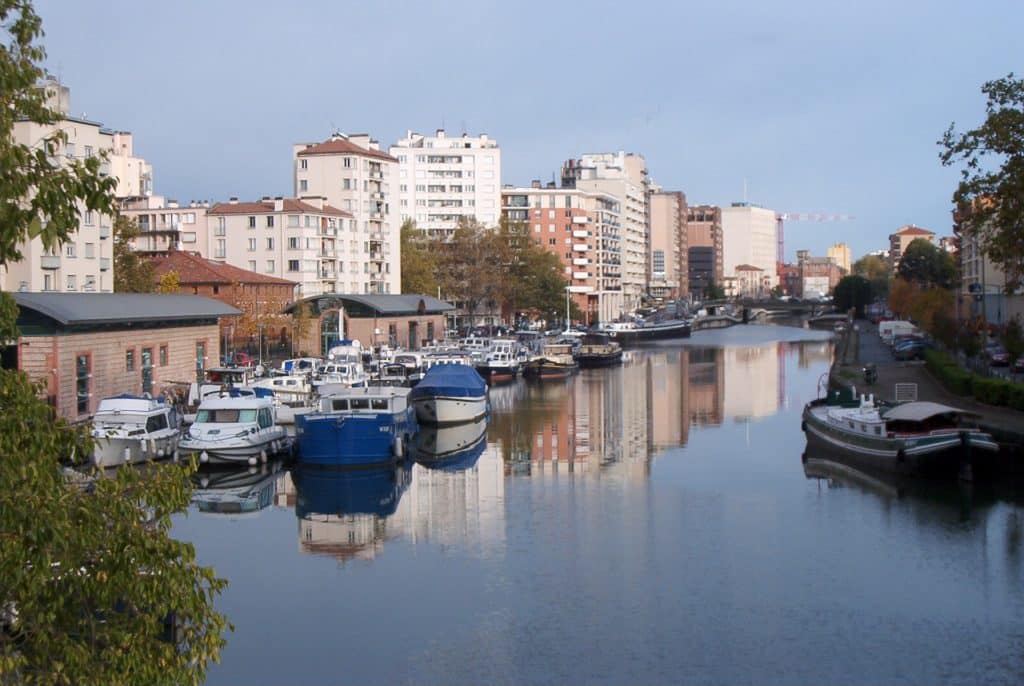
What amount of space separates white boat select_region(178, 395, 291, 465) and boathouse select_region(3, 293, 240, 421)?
4.02 m

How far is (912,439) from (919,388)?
61.8 ft

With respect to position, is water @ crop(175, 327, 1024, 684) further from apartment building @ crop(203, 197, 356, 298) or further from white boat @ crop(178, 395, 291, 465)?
apartment building @ crop(203, 197, 356, 298)

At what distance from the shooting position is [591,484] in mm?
29406

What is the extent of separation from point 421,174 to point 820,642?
4309 inches

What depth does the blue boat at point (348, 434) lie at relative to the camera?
30.8 m

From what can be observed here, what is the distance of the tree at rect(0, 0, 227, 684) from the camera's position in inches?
289

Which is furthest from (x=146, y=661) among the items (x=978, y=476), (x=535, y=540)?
(x=978, y=476)

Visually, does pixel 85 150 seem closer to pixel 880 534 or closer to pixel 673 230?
pixel 880 534

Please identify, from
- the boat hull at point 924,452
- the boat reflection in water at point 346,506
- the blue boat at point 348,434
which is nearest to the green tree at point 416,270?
the blue boat at point 348,434

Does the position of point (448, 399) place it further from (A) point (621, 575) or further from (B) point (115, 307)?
(A) point (621, 575)

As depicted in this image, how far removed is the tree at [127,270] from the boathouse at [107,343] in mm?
12329

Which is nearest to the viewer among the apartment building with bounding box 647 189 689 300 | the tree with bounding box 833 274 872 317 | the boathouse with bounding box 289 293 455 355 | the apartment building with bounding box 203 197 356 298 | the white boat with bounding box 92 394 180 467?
the white boat with bounding box 92 394 180 467

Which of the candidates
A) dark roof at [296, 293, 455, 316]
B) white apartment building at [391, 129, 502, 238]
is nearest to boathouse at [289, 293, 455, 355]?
dark roof at [296, 293, 455, 316]

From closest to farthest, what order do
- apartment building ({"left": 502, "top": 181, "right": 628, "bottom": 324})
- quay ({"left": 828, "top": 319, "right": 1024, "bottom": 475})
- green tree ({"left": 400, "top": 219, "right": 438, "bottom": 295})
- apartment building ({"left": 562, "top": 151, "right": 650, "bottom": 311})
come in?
quay ({"left": 828, "top": 319, "right": 1024, "bottom": 475}) → green tree ({"left": 400, "top": 219, "right": 438, "bottom": 295}) → apartment building ({"left": 502, "top": 181, "right": 628, "bottom": 324}) → apartment building ({"left": 562, "top": 151, "right": 650, "bottom": 311})
